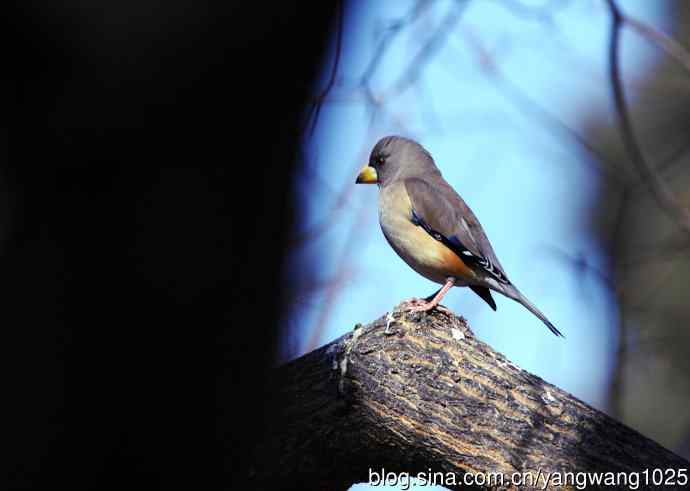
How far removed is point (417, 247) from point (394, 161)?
1107 millimetres

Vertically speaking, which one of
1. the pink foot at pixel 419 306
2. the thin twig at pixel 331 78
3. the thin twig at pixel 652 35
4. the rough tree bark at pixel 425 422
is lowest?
the rough tree bark at pixel 425 422

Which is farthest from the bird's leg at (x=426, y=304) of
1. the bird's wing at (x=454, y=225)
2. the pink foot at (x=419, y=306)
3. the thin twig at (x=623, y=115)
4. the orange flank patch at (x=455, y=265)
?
the thin twig at (x=623, y=115)

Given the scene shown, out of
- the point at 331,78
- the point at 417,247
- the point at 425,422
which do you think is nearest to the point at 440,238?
the point at 417,247

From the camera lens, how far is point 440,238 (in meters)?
5.38

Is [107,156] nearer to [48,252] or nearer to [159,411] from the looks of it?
[48,252]

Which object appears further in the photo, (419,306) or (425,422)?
(419,306)

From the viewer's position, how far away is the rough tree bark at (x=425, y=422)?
336cm

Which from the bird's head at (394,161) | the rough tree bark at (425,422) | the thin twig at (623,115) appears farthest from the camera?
the bird's head at (394,161)

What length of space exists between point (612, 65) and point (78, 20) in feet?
11.5

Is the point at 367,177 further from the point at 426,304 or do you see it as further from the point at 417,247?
the point at 426,304

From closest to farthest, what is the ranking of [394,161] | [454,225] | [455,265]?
1. [455,265]
2. [454,225]
3. [394,161]

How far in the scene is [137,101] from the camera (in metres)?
1.77

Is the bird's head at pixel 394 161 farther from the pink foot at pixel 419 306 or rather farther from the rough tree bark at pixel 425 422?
the rough tree bark at pixel 425 422

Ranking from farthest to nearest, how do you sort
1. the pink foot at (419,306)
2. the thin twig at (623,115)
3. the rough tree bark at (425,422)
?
the thin twig at (623,115), the pink foot at (419,306), the rough tree bark at (425,422)
